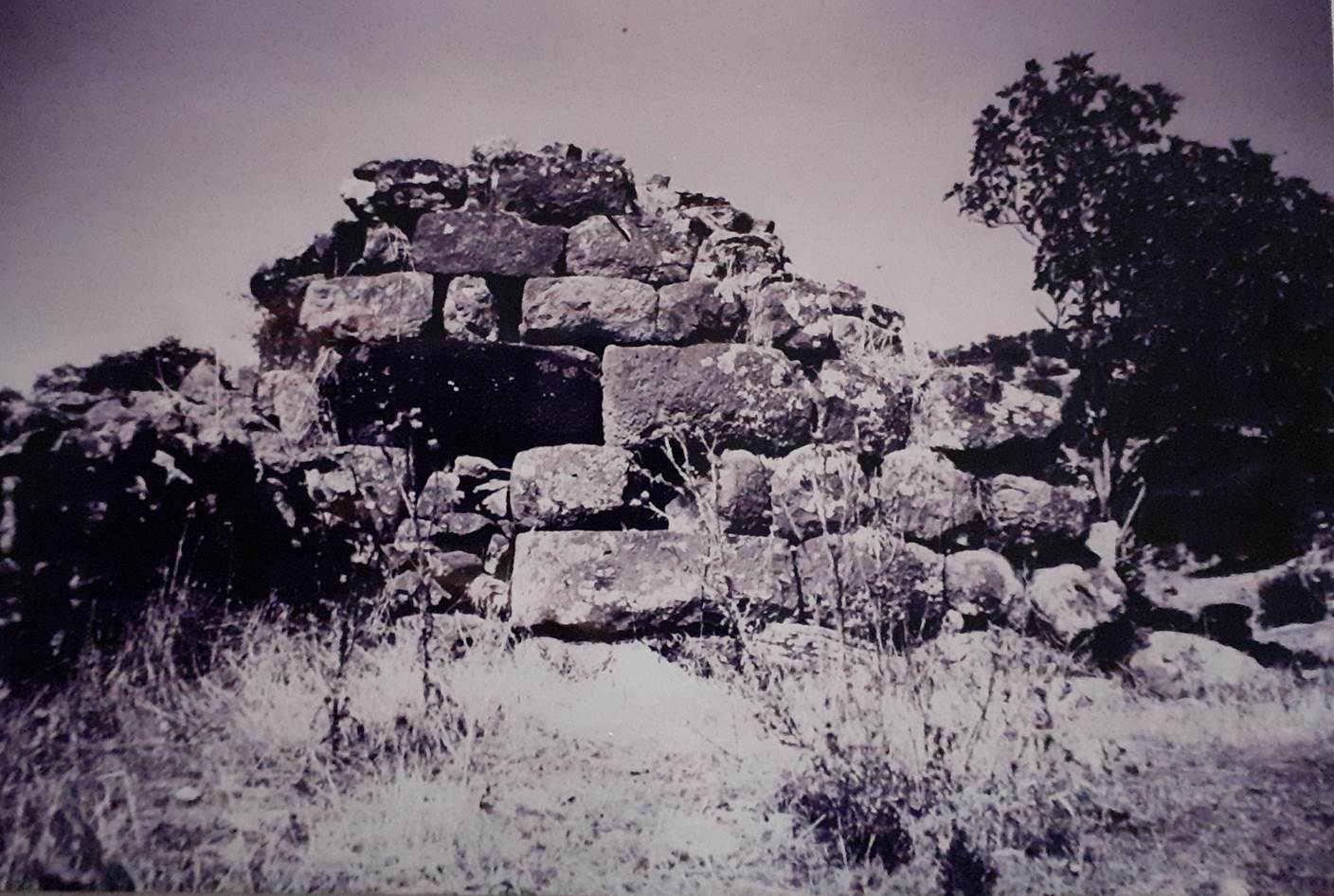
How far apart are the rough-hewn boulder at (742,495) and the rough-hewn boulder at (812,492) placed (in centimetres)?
5

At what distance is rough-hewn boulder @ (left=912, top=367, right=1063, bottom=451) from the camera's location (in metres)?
2.69

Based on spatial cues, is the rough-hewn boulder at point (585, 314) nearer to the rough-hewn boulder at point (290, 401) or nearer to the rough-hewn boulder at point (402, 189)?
the rough-hewn boulder at point (402, 189)

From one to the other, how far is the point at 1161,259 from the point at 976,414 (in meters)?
0.96

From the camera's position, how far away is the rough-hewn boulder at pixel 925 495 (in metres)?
2.57

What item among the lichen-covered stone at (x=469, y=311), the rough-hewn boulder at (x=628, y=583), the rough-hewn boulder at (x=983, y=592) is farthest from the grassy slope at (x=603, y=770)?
the lichen-covered stone at (x=469, y=311)

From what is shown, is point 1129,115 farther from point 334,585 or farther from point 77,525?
point 77,525

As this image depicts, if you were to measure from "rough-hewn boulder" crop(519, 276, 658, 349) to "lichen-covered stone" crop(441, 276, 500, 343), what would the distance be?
5.4 inches

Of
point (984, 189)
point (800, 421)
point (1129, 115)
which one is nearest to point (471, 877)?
point (800, 421)

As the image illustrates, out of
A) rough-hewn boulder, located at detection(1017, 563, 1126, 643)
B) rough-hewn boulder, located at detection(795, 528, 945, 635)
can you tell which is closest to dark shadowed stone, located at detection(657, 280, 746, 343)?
rough-hewn boulder, located at detection(795, 528, 945, 635)

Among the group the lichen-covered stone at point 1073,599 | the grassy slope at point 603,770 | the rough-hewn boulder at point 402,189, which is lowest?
the grassy slope at point 603,770

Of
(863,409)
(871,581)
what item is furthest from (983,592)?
(863,409)

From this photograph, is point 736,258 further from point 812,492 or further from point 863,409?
point 812,492

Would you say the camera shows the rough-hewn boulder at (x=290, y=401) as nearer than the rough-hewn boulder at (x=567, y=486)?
No

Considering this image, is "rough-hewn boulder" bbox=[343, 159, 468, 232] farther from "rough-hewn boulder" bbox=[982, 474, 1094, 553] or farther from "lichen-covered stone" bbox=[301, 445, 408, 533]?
"rough-hewn boulder" bbox=[982, 474, 1094, 553]
